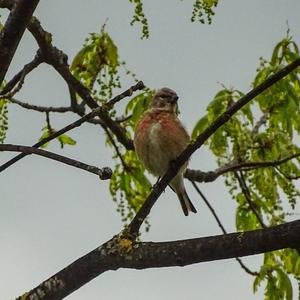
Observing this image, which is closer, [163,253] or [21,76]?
[163,253]

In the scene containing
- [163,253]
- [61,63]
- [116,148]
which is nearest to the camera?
[163,253]

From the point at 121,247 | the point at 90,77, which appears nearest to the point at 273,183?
the point at 90,77

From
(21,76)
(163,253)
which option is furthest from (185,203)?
(163,253)

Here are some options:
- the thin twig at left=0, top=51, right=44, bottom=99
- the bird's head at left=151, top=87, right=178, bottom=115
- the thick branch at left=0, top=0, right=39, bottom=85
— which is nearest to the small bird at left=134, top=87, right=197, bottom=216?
the bird's head at left=151, top=87, right=178, bottom=115

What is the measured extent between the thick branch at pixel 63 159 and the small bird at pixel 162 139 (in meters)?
2.78

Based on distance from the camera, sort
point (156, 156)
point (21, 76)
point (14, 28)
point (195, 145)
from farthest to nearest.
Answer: point (156, 156) < point (21, 76) < point (195, 145) < point (14, 28)

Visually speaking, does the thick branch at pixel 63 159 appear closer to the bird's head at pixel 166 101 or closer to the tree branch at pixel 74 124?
the tree branch at pixel 74 124

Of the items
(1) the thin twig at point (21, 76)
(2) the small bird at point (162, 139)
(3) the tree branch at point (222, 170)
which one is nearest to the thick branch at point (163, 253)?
(1) the thin twig at point (21, 76)

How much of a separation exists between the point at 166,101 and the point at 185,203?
0.96 m

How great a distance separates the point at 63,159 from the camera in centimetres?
414

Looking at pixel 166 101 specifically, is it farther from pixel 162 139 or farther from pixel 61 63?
pixel 61 63

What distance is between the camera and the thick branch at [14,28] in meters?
3.88

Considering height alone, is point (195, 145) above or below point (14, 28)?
below

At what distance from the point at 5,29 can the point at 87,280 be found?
1332mm
